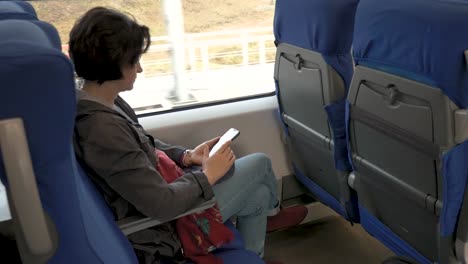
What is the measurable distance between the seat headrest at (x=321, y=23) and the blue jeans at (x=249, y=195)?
496 mm

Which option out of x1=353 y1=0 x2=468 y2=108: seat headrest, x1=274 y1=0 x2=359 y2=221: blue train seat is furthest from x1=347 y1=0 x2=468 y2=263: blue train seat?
x1=274 y1=0 x2=359 y2=221: blue train seat

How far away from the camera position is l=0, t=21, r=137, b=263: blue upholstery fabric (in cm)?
64

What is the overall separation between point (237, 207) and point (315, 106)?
0.52m

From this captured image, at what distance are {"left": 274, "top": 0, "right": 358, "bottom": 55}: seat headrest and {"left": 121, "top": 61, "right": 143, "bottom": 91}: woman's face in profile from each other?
0.68 metres

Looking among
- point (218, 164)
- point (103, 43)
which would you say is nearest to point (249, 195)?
point (218, 164)

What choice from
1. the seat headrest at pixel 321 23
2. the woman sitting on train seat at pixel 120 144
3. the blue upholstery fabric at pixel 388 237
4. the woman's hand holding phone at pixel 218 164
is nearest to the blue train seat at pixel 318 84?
the seat headrest at pixel 321 23

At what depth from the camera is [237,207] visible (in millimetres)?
1695

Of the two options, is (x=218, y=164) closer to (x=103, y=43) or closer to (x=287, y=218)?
(x=103, y=43)

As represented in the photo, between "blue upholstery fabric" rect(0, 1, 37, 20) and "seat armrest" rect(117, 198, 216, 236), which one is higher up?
"blue upholstery fabric" rect(0, 1, 37, 20)

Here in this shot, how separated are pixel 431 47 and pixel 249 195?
0.88 metres

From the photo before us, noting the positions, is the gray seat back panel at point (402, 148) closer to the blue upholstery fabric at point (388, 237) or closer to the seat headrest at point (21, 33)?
the blue upholstery fabric at point (388, 237)

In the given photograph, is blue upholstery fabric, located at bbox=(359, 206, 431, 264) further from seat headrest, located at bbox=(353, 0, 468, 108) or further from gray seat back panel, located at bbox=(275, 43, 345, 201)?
seat headrest, located at bbox=(353, 0, 468, 108)

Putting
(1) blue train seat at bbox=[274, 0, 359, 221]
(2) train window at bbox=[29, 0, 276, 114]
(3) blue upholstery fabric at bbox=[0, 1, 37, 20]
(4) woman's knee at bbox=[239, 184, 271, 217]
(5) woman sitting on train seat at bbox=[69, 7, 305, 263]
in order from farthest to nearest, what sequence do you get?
(2) train window at bbox=[29, 0, 276, 114], (4) woman's knee at bbox=[239, 184, 271, 217], (1) blue train seat at bbox=[274, 0, 359, 221], (5) woman sitting on train seat at bbox=[69, 7, 305, 263], (3) blue upholstery fabric at bbox=[0, 1, 37, 20]

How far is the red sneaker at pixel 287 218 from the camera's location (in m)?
2.27
